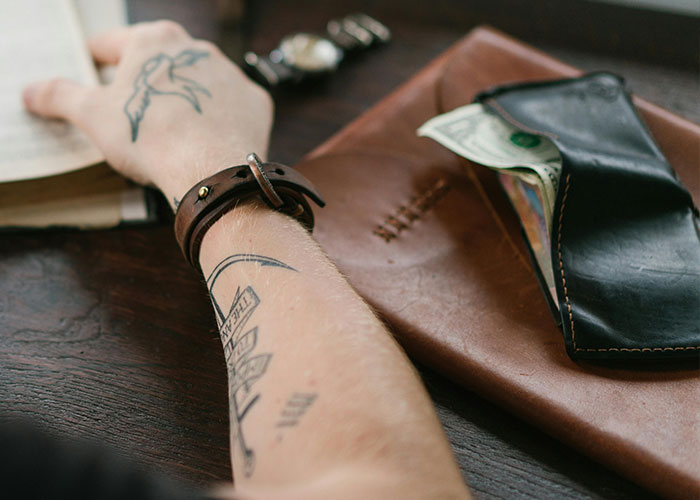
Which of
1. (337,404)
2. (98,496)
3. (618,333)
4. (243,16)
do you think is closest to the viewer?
(98,496)

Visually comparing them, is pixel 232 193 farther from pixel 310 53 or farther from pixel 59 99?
pixel 310 53

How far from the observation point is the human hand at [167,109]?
66 cm

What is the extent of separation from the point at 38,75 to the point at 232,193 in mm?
476

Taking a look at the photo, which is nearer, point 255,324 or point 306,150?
point 255,324

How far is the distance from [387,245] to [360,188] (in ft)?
0.33

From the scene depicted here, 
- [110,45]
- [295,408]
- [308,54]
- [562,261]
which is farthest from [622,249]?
[110,45]

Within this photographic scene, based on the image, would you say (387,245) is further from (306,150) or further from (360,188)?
(306,150)

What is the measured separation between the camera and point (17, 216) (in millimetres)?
702

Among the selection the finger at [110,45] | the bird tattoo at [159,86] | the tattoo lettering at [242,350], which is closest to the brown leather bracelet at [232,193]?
the tattoo lettering at [242,350]

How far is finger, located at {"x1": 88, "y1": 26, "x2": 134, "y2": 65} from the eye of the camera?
0.82 meters

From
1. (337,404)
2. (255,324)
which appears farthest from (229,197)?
(337,404)

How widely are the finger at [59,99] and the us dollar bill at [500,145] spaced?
0.44 metres

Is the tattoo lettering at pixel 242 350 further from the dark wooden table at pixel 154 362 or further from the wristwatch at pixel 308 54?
the wristwatch at pixel 308 54

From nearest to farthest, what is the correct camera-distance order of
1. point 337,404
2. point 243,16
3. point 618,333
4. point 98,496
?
point 98,496, point 337,404, point 618,333, point 243,16
